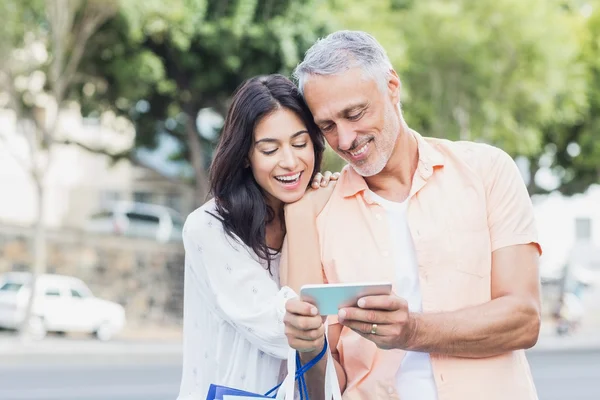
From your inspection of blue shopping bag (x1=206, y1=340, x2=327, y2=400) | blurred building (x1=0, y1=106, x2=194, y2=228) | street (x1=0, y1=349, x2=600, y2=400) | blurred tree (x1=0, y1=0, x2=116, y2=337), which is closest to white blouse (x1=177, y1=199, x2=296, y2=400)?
blue shopping bag (x1=206, y1=340, x2=327, y2=400)

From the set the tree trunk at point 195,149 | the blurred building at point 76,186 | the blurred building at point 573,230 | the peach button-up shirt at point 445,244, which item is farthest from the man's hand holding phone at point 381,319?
the blurred building at point 573,230

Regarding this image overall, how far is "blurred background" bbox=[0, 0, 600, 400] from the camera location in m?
17.4

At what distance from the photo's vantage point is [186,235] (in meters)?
2.94

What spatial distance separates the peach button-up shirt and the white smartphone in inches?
13.1

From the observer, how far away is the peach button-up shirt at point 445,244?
263 centimetres

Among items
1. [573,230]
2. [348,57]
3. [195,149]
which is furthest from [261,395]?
[573,230]

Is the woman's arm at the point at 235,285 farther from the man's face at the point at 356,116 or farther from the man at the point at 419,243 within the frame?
the man's face at the point at 356,116

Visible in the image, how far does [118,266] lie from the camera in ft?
77.4

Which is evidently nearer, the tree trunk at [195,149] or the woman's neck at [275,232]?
the woman's neck at [275,232]

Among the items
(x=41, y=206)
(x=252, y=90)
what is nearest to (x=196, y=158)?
(x=41, y=206)

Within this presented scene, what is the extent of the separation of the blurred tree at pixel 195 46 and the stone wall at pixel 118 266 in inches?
181

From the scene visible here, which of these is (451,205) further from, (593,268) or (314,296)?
(593,268)

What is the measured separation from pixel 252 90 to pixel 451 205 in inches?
28.7

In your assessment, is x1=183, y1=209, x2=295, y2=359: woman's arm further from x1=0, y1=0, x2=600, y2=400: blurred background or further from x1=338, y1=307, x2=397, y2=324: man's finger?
x1=0, y1=0, x2=600, y2=400: blurred background
